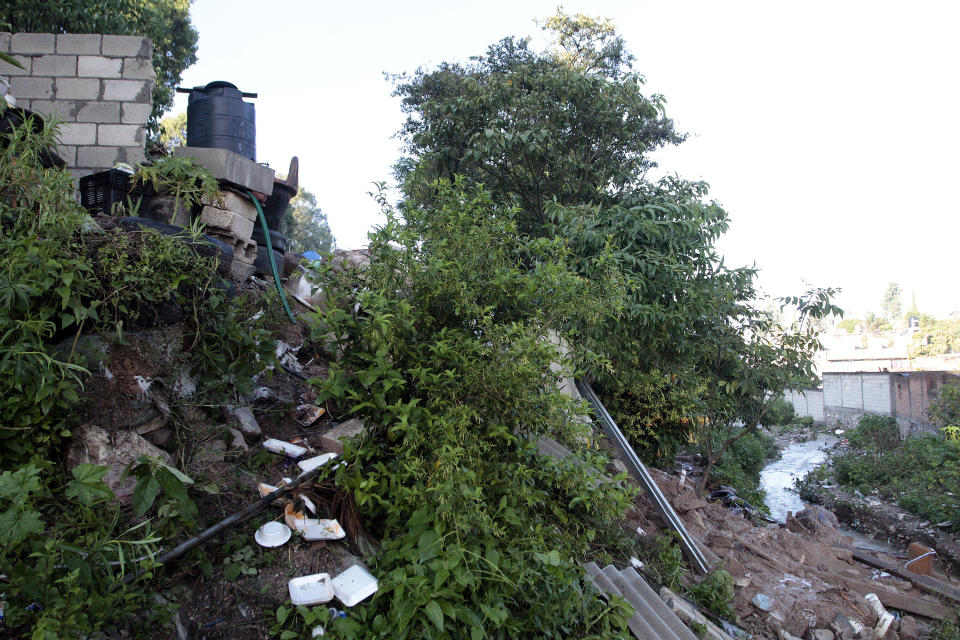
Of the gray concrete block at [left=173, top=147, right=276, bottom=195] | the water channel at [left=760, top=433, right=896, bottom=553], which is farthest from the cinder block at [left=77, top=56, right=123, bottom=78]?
the water channel at [left=760, top=433, right=896, bottom=553]

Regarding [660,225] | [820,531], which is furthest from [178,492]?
[820,531]

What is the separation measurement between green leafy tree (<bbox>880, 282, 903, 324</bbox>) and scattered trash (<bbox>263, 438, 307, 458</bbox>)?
63720 mm

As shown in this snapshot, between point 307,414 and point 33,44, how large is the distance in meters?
4.21

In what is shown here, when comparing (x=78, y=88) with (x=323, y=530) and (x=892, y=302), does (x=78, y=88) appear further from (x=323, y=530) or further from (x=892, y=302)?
(x=892, y=302)

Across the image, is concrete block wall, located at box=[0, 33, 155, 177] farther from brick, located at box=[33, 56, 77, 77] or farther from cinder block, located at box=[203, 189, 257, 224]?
cinder block, located at box=[203, 189, 257, 224]

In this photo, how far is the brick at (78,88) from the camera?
4.62 m

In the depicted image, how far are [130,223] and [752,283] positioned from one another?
5766mm

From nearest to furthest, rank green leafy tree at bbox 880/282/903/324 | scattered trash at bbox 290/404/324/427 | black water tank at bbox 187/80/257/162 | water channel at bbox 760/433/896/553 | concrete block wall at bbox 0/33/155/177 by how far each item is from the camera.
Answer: scattered trash at bbox 290/404/324/427 → concrete block wall at bbox 0/33/155/177 → black water tank at bbox 187/80/257/162 → water channel at bbox 760/433/896/553 → green leafy tree at bbox 880/282/903/324

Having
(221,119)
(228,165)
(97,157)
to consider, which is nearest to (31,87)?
(97,157)

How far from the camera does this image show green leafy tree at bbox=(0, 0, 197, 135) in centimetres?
723

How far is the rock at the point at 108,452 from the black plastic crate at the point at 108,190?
5.74 ft

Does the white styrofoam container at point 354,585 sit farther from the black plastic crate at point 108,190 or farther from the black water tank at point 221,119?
the black water tank at point 221,119

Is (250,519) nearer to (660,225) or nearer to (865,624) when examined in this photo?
(660,225)

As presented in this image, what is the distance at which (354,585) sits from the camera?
83.0 inches
